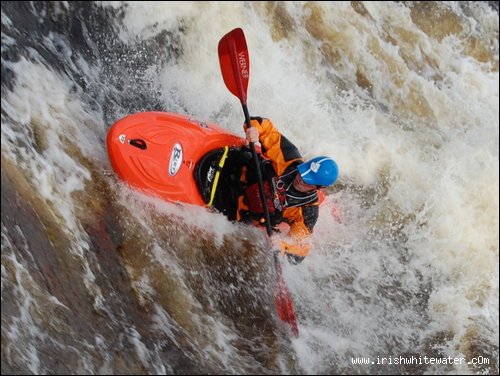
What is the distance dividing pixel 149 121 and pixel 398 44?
406 cm

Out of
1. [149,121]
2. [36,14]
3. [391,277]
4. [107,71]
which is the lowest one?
[391,277]

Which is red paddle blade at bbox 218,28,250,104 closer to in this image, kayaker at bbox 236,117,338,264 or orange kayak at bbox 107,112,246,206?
kayaker at bbox 236,117,338,264

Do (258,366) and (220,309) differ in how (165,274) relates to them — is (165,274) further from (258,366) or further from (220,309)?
(258,366)

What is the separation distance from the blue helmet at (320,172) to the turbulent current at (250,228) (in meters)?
0.87

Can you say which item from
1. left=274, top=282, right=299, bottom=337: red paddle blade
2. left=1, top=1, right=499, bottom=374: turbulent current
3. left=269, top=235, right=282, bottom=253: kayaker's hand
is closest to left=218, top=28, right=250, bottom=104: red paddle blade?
left=1, top=1, right=499, bottom=374: turbulent current

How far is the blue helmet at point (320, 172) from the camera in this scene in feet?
12.9

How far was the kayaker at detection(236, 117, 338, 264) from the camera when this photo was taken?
423cm

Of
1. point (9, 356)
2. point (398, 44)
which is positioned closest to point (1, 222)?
point (9, 356)

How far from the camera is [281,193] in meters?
4.29

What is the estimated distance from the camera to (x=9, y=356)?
3.07 meters

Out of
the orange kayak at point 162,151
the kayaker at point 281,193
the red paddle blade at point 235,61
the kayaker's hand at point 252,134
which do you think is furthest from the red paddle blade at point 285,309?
the red paddle blade at point 235,61

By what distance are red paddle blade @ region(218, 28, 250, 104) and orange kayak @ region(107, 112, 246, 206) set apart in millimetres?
421

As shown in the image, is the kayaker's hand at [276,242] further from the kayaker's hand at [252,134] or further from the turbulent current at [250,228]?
the kayaker's hand at [252,134]

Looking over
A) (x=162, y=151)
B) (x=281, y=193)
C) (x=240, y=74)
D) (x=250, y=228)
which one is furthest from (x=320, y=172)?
(x=162, y=151)
